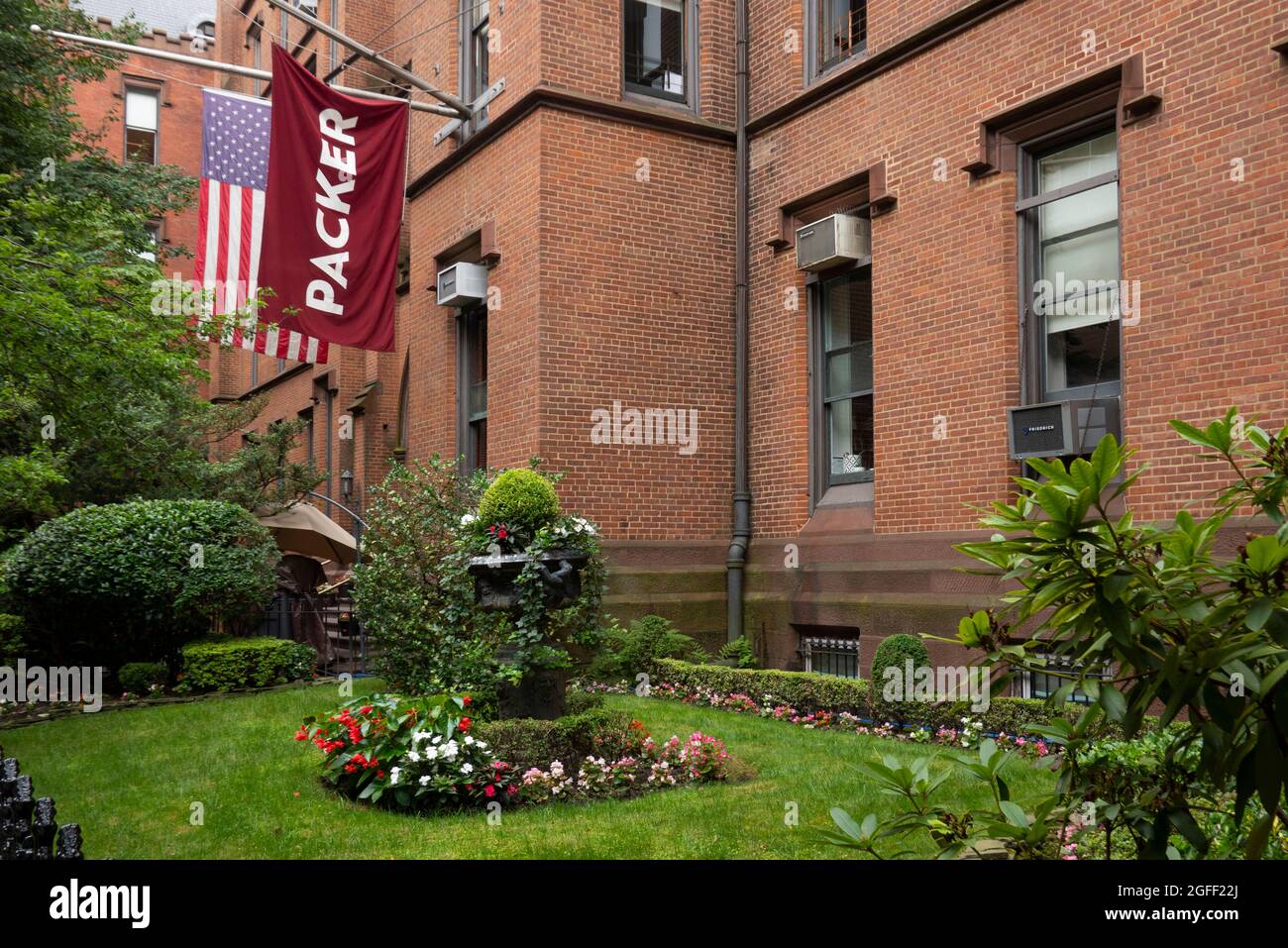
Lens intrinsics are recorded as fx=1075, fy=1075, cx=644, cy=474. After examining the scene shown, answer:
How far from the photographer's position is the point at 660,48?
15.4 m

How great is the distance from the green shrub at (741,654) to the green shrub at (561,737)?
16.3 feet

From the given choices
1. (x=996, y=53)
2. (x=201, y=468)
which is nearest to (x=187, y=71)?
(x=201, y=468)

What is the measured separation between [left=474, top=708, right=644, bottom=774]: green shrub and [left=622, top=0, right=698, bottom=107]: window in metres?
9.87

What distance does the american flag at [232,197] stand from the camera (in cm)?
1452

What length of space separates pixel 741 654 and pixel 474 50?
10568 mm

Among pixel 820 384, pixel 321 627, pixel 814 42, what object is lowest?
pixel 321 627

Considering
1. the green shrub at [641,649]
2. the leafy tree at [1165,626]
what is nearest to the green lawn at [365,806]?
the leafy tree at [1165,626]

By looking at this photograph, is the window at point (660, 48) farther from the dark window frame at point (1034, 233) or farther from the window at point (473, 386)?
the dark window frame at point (1034, 233)

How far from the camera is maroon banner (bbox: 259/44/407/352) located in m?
13.4

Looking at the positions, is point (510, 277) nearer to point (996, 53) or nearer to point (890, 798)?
point (996, 53)

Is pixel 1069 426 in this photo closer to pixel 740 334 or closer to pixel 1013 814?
pixel 740 334

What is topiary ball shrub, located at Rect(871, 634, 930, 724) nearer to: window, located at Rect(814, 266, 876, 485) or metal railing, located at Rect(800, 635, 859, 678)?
metal railing, located at Rect(800, 635, 859, 678)

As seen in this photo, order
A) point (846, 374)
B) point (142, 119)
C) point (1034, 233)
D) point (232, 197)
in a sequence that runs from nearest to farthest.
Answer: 1. point (1034, 233)
2. point (846, 374)
3. point (232, 197)
4. point (142, 119)

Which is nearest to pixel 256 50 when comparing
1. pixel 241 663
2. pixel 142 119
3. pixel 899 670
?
pixel 142 119
